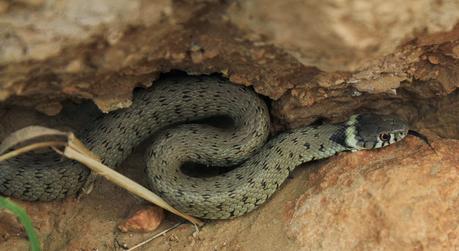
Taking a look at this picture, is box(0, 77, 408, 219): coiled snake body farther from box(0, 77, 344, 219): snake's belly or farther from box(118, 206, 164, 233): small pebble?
box(118, 206, 164, 233): small pebble

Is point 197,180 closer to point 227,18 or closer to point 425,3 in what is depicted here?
point 227,18

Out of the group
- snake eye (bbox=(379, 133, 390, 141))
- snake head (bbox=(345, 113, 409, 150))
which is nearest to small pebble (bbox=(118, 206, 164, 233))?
snake head (bbox=(345, 113, 409, 150))

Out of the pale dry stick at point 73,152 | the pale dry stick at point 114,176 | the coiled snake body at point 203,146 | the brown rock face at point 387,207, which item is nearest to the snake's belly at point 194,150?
the coiled snake body at point 203,146

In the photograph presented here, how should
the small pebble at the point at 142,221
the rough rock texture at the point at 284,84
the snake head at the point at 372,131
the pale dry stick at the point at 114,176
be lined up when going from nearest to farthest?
the rough rock texture at the point at 284,84 < the pale dry stick at the point at 114,176 < the small pebble at the point at 142,221 < the snake head at the point at 372,131

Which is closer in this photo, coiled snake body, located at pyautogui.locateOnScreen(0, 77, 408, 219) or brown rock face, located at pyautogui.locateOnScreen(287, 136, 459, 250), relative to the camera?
brown rock face, located at pyautogui.locateOnScreen(287, 136, 459, 250)

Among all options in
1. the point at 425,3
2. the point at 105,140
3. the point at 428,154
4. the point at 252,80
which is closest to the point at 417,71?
the point at 428,154

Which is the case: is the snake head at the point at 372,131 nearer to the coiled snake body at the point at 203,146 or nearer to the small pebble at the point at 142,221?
the coiled snake body at the point at 203,146
